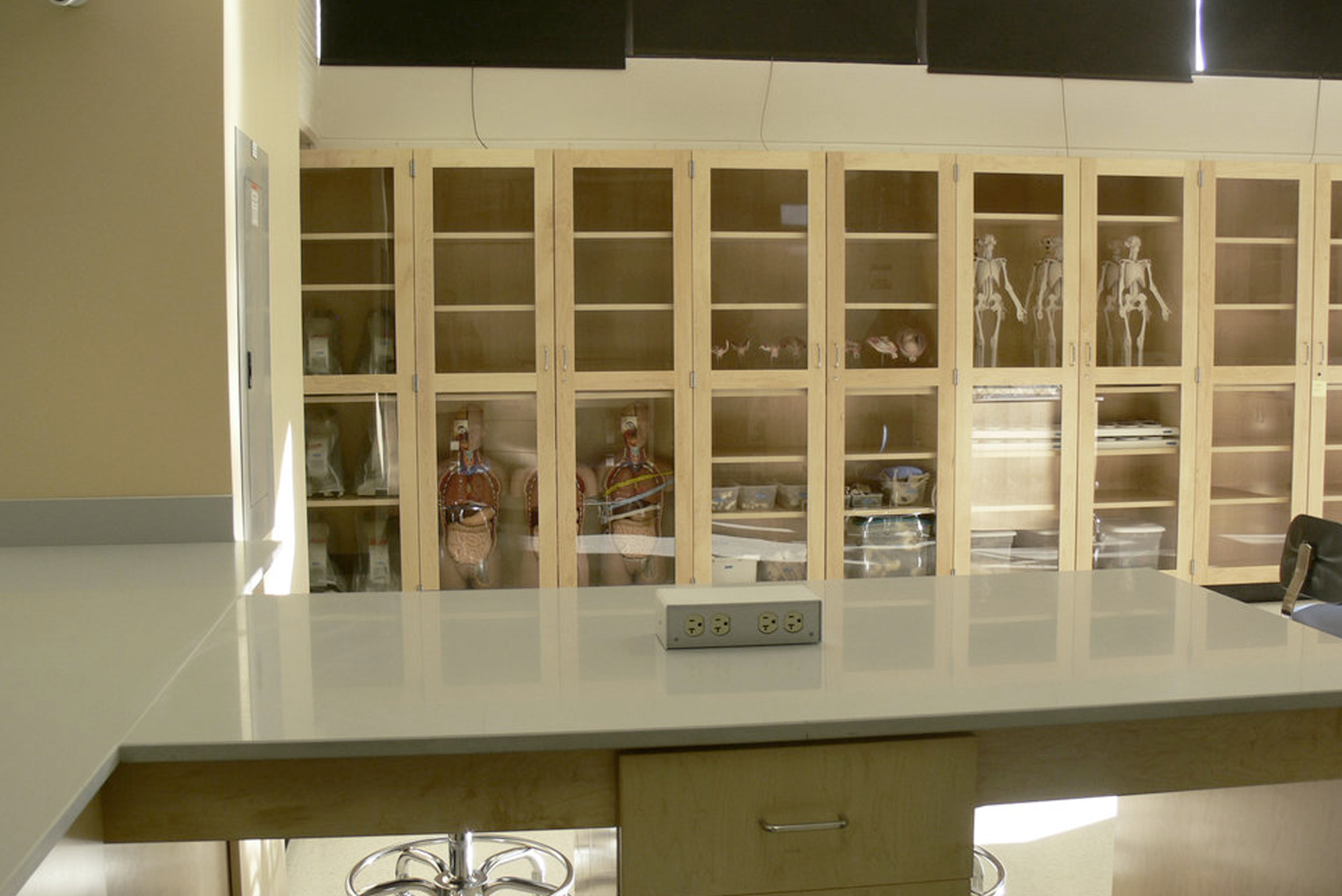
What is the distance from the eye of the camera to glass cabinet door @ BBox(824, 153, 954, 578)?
4.76m

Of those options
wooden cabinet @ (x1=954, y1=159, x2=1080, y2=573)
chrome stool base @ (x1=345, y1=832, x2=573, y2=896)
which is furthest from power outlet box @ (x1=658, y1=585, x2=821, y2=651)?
wooden cabinet @ (x1=954, y1=159, x2=1080, y2=573)

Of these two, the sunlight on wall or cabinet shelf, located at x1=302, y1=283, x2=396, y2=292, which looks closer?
the sunlight on wall

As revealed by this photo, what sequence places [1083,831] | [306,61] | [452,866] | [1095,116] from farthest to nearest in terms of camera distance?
[1095,116] < [306,61] < [1083,831] < [452,866]

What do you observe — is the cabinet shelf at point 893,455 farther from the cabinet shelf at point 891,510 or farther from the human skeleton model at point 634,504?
the human skeleton model at point 634,504

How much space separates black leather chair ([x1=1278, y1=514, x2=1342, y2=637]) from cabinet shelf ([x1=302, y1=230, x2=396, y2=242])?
3.38m

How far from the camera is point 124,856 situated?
1575 millimetres

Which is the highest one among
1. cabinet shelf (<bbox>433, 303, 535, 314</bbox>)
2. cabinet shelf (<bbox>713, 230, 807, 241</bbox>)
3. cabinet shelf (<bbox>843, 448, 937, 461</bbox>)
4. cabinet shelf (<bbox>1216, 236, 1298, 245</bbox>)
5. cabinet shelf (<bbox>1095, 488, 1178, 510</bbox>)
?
cabinet shelf (<bbox>1216, 236, 1298, 245</bbox>)

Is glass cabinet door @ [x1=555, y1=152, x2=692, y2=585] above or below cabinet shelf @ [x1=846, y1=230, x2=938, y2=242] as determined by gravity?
below

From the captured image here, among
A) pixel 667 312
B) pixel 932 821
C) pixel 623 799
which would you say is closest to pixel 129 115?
pixel 623 799

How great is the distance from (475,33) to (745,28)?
1008 millimetres

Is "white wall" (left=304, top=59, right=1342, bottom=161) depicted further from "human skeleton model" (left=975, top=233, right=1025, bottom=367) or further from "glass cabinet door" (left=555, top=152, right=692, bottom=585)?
"human skeleton model" (left=975, top=233, right=1025, bottom=367)

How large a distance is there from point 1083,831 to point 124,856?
264 centimetres

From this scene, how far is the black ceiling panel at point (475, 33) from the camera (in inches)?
171

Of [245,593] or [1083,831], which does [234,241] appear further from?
[1083,831]
